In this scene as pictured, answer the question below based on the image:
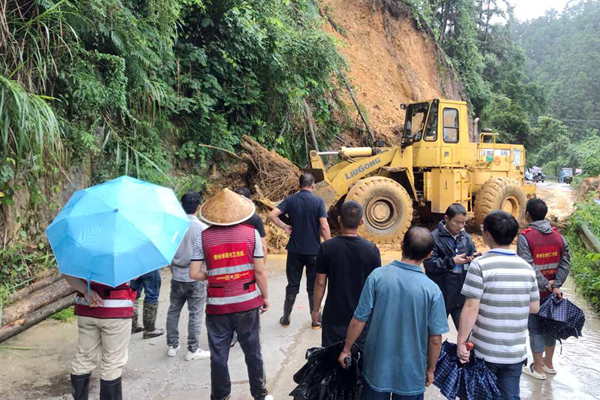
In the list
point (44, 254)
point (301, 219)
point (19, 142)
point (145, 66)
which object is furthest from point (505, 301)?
point (145, 66)

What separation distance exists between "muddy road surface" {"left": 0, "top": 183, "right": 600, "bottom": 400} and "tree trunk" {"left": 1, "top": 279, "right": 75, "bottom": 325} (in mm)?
203

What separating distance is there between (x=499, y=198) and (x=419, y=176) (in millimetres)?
1778

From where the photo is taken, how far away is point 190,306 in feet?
13.2

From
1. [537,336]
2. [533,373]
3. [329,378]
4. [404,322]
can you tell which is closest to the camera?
[404,322]

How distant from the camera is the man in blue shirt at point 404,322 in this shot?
2.35m

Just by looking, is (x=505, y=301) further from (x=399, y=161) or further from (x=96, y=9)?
(x=399, y=161)

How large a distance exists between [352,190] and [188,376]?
18.4 ft

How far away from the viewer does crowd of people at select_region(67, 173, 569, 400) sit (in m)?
2.39

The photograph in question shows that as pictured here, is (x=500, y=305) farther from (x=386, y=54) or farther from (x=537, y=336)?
(x=386, y=54)

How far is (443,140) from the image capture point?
920 centimetres

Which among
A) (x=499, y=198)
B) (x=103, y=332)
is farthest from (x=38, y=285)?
(x=499, y=198)

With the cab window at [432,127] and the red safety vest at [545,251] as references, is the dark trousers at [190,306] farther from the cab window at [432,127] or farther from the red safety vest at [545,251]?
the cab window at [432,127]

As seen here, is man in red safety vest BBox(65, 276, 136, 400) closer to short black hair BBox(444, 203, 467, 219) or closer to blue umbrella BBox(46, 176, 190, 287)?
blue umbrella BBox(46, 176, 190, 287)

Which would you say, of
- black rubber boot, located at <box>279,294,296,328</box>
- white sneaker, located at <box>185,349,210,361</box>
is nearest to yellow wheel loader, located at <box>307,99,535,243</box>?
black rubber boot, located at <box>279,294,296,328</box>
